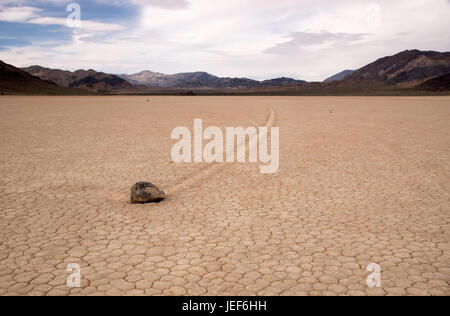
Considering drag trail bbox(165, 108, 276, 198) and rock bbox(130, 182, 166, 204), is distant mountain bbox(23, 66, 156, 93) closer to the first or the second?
drag trail bbox(165, 108, 276, 198)

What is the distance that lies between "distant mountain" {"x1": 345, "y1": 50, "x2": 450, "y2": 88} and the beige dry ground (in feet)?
398

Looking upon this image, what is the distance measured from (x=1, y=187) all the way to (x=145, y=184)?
298 cm

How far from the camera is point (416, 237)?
4449 millimetres

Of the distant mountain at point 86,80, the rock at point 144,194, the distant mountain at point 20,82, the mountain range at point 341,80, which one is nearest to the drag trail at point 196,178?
the rock at point 144,194

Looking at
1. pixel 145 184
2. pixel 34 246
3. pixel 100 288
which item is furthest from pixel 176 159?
pixel 100 288

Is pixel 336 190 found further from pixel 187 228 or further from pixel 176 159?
pixel 176 159

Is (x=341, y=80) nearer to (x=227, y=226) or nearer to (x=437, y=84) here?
(x=437, y=84)

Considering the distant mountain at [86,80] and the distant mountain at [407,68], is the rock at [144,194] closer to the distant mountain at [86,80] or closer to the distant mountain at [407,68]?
the distant mountain at [407,68]

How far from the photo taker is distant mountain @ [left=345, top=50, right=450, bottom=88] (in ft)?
408

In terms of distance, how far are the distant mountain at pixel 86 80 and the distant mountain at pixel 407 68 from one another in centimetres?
9411

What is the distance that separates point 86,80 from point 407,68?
13305cm

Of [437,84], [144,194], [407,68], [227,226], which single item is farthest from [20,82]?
[407,68]

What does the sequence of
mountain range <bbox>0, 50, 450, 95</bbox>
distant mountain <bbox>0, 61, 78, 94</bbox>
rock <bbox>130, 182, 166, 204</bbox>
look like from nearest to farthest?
rock <bbox>130, 182, 166, 204</bbox> < distant mountain <bbox>0, 61, 78, 94</bbox> < mountain range <bbox>0, 50, 450, 95</bbox>

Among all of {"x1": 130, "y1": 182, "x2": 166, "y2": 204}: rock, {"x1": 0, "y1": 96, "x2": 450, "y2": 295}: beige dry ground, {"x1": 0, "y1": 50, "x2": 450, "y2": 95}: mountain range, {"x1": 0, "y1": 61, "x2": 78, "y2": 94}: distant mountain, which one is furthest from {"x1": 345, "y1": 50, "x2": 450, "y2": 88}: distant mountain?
{"x1": 130, "y1": 182, "x2": 166, "y2": 204}: rock
